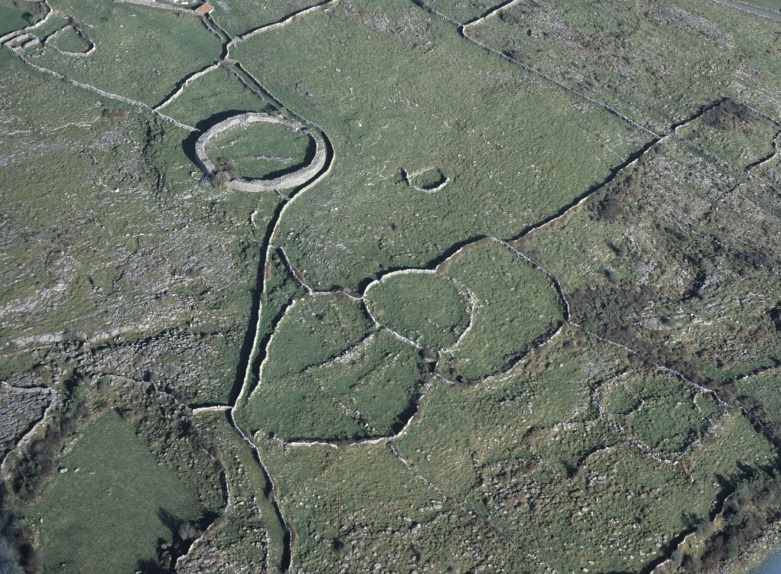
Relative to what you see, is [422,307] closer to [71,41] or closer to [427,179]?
[427,179]

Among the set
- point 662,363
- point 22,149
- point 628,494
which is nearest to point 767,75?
point 662,363

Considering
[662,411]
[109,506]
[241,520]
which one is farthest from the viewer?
[662,411]

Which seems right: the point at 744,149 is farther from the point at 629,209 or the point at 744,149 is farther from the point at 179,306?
the point at 179,306

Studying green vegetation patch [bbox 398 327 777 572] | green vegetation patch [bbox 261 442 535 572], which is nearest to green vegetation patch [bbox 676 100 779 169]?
green vegetation patch [bbox 398 327 777 572]

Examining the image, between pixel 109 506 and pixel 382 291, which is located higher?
pixel 382 291

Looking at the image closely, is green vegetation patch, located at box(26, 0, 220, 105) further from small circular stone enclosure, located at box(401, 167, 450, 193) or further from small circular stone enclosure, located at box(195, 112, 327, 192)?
small circular stone enclosure, located at box(401, 167, 450, 193)

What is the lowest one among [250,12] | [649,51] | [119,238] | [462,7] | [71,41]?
[119,238]

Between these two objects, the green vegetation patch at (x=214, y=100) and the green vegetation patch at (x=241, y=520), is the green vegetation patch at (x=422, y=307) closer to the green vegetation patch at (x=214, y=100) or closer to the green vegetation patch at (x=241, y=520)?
the green vegetation patch at (x=241, y=520)

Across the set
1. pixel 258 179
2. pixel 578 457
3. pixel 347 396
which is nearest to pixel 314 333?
pixel 347 396
